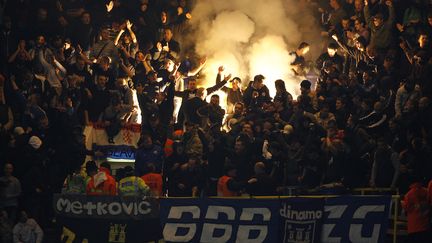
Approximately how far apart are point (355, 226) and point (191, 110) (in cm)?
759

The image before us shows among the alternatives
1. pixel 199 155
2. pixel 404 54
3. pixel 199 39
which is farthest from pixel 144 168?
pixel 199 39

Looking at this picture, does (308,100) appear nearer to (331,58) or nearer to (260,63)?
(331,58)

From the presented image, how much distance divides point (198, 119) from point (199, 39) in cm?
640

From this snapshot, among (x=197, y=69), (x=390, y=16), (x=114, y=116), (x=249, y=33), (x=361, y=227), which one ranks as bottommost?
(x=361, y=227)

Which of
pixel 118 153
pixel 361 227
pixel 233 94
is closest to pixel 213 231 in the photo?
pixel 361 227

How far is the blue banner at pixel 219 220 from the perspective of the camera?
49.7 feet

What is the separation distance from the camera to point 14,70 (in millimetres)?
22625

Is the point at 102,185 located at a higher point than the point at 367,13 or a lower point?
lower

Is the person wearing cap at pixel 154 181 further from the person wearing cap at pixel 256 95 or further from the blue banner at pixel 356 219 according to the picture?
the person wearing cap at pixel 256 95

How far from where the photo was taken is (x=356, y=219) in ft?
48.6

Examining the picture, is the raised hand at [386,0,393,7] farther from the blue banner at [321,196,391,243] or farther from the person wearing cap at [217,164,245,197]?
the blue banner at [321,196,391,243]

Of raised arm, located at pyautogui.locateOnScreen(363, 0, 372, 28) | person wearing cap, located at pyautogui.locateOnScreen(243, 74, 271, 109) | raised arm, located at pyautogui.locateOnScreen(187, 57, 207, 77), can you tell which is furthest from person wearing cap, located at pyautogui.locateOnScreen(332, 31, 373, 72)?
raised arm, located at pyautogui.locateOnScreen(187, 57, 207, 77)

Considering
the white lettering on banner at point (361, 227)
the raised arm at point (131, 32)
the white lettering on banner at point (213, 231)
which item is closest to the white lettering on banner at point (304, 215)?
the white lettering on banner at point (361, 227)

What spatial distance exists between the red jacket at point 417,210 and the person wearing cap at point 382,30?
22.5 feet
